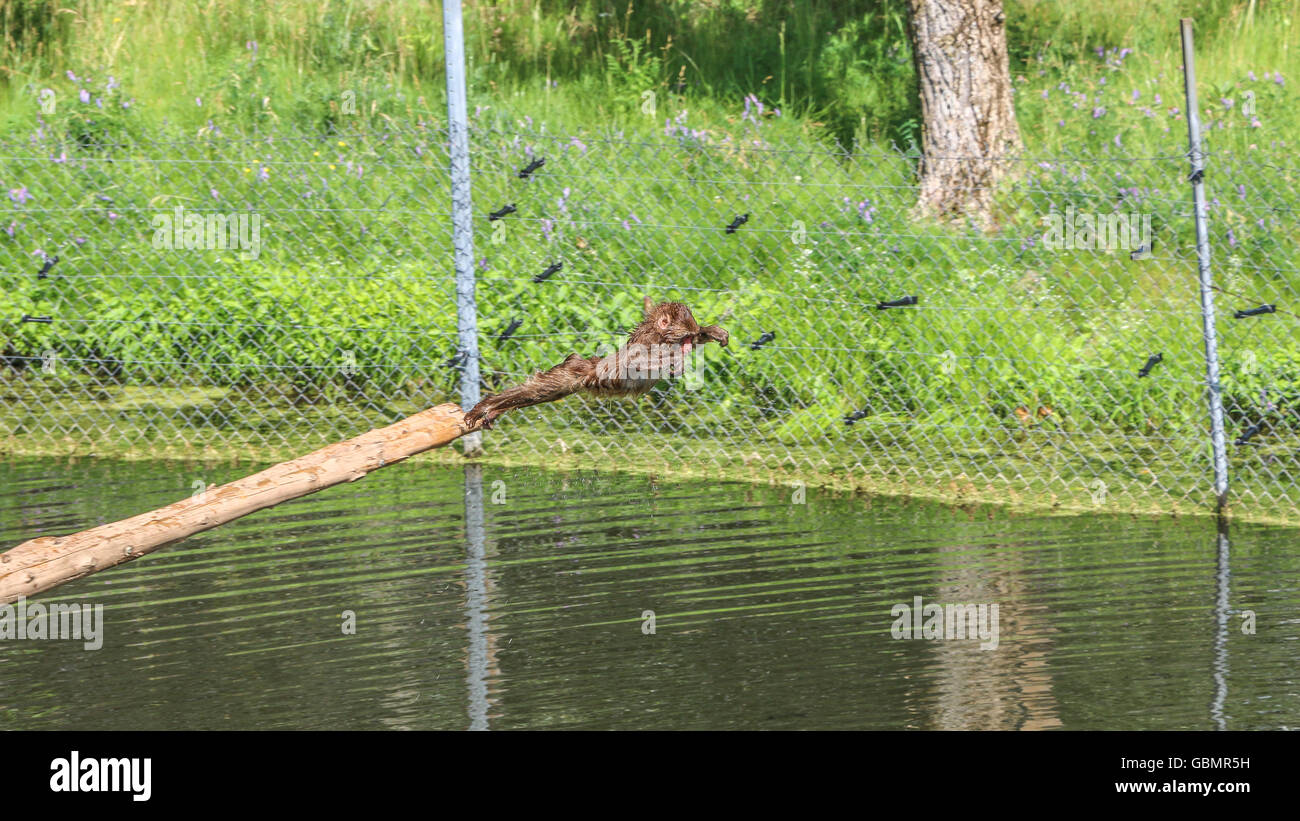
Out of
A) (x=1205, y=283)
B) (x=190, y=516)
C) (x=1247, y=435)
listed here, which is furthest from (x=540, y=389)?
(x=1247, y=435)

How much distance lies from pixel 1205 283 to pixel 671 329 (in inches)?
142

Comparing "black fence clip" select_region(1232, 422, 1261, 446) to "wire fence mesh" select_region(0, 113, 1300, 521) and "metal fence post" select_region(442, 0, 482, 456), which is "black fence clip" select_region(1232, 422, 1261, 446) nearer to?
"wire fence mesh" select_region(0, 113, 1300, 521)

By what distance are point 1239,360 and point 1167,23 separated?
5.55 metres

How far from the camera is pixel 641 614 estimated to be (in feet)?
18.2

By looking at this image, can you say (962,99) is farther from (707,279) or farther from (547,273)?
(547,273)

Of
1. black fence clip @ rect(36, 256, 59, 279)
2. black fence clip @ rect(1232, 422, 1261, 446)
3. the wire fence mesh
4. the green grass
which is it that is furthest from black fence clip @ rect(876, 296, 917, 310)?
black fence clip @ rect(36, 256, 59, 279)

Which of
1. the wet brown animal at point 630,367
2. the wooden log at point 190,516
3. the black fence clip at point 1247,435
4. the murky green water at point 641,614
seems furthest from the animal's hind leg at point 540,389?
the black fence clip at point 1247,435

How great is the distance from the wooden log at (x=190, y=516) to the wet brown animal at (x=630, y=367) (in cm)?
24

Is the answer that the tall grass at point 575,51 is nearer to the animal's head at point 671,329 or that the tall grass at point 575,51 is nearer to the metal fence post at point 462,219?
the metal fence post at point 462,219

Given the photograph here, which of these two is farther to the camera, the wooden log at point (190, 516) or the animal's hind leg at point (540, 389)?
the animal's hind leg at point (540, 389)

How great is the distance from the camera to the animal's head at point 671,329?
4238mm

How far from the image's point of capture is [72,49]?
12461 millimetres

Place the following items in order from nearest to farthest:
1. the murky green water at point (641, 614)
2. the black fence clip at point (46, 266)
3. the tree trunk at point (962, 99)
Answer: the murky green water at point (641, 614)
the black fence clip at point (46, 266)
the tree trunk at point (962, 99)

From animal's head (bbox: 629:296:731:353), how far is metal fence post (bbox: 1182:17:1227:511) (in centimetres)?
345
